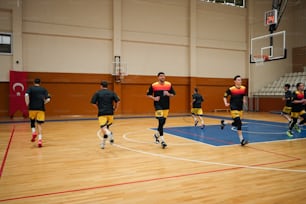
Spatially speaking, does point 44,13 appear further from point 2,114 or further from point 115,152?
point 115,152

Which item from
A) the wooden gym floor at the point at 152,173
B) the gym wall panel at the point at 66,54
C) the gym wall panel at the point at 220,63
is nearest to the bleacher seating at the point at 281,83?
the gym wall panel at the point at 220,63

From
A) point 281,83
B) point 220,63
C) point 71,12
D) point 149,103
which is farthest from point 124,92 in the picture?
point 281,83

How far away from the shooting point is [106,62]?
1919cm

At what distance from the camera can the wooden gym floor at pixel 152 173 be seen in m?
4.02

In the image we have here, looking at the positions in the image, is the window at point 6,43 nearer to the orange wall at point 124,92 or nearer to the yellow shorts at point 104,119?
the orange wall at point 124,92

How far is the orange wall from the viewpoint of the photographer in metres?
17.9

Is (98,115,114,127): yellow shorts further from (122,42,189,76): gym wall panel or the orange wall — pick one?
(122,42,189,76): gym wall panel

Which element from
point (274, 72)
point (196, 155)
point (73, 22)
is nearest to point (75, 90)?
point (73, 22)

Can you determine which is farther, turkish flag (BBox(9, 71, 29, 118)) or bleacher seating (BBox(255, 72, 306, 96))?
bleacher seating (BBox(255, 72, 306, 96))

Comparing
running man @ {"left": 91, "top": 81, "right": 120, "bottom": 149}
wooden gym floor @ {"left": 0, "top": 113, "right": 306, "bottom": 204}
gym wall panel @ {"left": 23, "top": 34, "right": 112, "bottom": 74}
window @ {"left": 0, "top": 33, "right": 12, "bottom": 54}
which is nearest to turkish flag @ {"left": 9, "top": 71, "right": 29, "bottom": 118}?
gym wall panel @ {"left": 23, "top": 34, "right": 112, "bottom": 74}

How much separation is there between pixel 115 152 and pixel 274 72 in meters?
→ 22.1

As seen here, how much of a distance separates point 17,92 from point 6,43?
312 centimetres

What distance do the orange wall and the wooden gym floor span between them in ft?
32.7

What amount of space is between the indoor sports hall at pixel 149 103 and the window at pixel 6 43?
Result: 0.06 m
